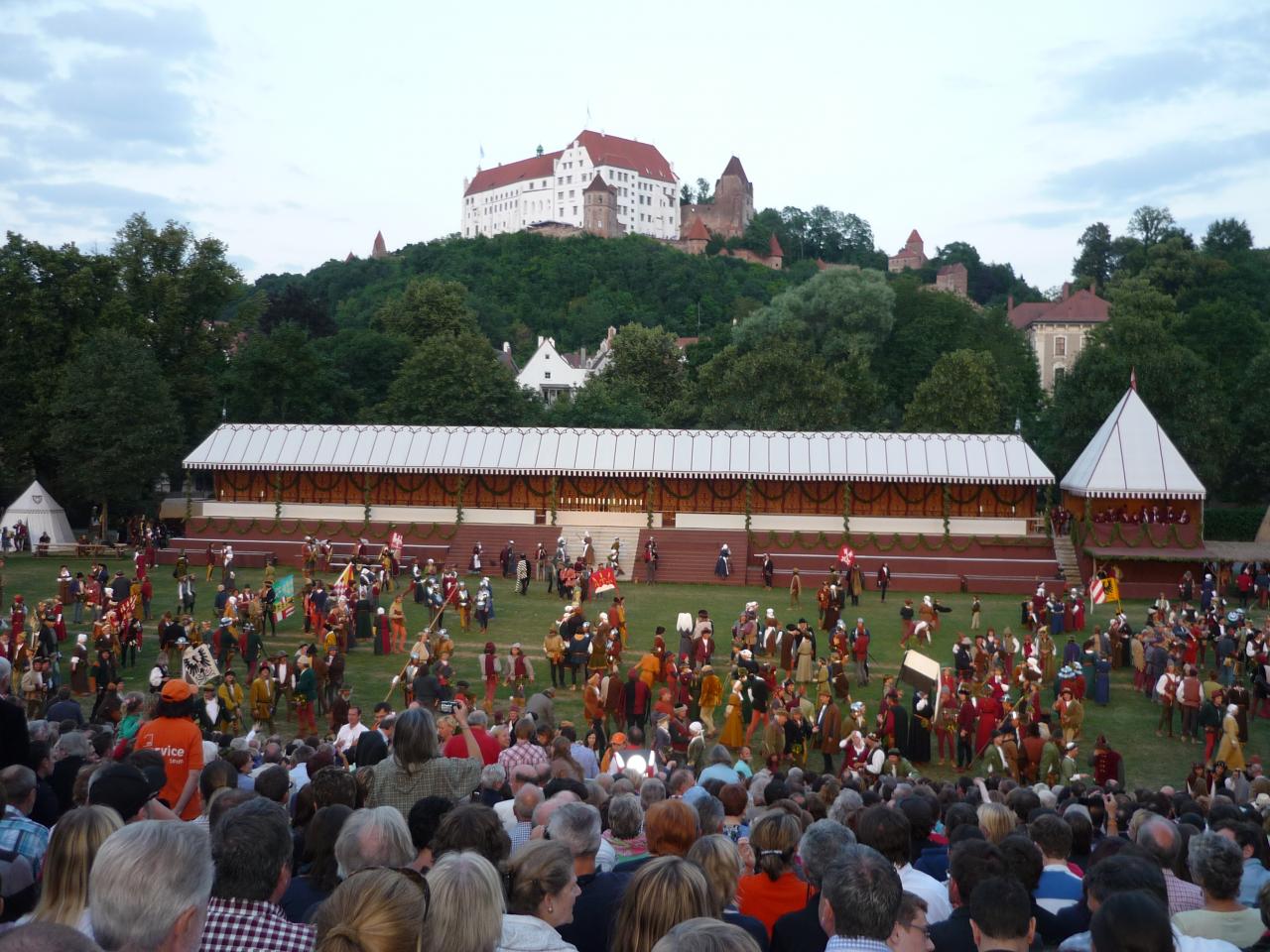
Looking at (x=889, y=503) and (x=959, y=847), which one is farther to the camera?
(x=889, y=503)

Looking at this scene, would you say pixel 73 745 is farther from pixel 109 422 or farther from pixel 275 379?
pixel 275 379

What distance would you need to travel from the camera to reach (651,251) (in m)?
95.9

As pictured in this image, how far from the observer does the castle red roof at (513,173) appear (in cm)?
11864

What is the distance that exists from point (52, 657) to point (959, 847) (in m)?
16.8

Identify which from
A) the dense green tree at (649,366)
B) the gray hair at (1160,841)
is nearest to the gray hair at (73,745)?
the gray hair at (1160,841)

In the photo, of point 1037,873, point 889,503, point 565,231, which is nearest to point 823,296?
point 889,503

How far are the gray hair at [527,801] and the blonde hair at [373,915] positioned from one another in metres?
3.17

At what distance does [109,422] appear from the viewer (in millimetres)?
35500

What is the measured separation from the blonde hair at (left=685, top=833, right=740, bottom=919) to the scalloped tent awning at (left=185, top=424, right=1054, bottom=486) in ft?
96.9

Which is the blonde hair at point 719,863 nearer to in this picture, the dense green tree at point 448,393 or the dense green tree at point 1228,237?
the dense green tree at point 448,393

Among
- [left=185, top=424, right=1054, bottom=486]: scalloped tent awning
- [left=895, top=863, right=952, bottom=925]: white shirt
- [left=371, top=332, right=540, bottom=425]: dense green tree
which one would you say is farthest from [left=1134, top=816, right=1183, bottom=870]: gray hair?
[left=371, top=332, right=540, bottom=425]: dense green tree

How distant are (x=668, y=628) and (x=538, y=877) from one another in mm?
19444

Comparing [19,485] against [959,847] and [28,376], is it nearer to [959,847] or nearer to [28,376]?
[28,376]

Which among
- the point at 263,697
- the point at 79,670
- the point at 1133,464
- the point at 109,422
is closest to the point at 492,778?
the point at 263,697
